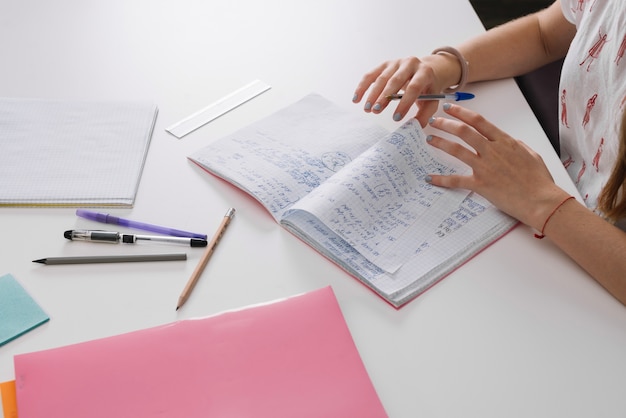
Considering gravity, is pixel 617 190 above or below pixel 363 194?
below

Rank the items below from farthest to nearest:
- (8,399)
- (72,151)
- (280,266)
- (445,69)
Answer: (445,69), (72,151), (280,266), (8,399)

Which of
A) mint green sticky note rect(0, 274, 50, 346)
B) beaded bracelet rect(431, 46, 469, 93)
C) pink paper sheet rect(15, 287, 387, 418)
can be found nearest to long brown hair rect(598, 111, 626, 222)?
beaded bracelet rect(431, 46, 469, 93)

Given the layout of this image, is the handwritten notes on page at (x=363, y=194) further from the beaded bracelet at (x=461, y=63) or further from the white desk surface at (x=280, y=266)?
the beaded bracelet at (x=461, y=63)

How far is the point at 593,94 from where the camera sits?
953 mm

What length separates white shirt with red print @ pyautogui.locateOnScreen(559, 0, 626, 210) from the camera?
90 centimetres

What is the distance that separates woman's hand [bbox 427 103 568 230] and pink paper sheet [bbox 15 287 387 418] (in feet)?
0.93

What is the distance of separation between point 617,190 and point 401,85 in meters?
0.34

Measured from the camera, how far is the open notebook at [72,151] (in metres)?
0.83

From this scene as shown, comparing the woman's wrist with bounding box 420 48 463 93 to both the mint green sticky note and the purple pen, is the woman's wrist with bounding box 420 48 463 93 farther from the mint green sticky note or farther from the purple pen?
the mint green sticky note

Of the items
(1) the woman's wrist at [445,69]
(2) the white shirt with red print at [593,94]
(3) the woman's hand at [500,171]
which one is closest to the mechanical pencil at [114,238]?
(3) the woman's hand at [500,171]

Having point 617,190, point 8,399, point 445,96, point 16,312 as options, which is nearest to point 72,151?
point 16,312

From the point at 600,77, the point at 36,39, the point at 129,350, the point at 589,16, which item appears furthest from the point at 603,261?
the point at 36,39

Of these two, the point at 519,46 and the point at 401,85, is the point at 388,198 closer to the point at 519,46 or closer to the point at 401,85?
the point at 401,85

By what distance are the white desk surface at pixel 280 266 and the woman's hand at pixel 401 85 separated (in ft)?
0.11
